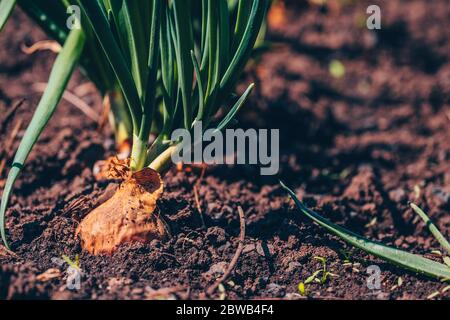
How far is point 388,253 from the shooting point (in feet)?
5.79

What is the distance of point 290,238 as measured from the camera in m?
1.96

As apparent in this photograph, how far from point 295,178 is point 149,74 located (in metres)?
0.81

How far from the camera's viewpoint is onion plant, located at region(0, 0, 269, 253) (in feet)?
5.70

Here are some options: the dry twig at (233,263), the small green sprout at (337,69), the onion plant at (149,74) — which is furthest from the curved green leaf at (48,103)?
the small green sprout at (337,69)

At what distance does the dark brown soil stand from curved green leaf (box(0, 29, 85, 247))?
23cm

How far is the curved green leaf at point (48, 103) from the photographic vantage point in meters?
1.68

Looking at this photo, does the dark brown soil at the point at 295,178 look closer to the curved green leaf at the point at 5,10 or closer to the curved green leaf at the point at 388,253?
the curved green leaf at the point at 388,253

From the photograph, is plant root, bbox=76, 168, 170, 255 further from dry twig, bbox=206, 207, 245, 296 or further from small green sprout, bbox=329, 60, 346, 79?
small green sprout, bbox=329, 60, 346, 79

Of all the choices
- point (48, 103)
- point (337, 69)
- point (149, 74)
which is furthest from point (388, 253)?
point (337, 69)

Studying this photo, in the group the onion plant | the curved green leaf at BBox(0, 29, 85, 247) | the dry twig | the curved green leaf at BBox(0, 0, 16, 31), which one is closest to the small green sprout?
the onion plant

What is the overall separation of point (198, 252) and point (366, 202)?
2.25ft
